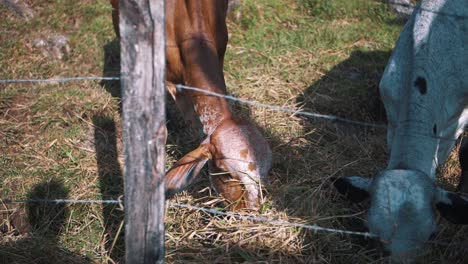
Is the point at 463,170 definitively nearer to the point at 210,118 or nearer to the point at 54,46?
the point at 210,118

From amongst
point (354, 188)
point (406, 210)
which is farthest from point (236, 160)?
point (406, 210)

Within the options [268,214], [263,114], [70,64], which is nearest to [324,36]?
[263,114]

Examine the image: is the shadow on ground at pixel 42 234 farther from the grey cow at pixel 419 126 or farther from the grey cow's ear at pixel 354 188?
the grey cow at pixel 419 126

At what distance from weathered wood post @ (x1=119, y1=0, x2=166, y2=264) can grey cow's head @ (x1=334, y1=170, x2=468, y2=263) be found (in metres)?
1.45

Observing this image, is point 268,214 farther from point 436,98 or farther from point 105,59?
point 105,59

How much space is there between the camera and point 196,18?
461cm

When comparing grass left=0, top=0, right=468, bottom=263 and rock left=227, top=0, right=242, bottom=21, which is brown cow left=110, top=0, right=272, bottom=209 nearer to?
grass left=0, top=0, right=468, bottom=263

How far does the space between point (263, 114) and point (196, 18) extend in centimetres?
122

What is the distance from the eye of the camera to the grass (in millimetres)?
3803

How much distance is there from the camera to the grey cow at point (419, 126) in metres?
3.49

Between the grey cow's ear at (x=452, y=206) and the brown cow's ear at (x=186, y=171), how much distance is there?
1401 millimetres

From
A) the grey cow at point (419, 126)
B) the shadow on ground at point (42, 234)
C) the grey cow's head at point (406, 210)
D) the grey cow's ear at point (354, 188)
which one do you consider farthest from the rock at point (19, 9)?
the grey cow's head at point (406, 210)

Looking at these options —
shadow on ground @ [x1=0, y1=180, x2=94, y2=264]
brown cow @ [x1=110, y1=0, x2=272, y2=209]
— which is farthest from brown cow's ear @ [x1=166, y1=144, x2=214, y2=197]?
shadow on ground @ [x1=0, y1=180, x2=94, y2=264]

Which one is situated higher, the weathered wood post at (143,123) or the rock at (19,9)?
the rock at (19,9)
